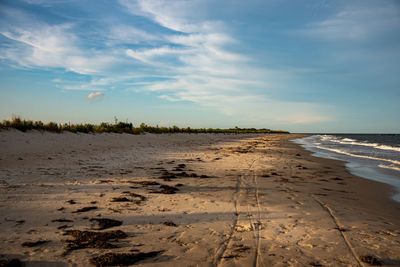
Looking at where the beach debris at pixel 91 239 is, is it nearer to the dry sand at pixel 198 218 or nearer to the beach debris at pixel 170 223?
the dry sand at pixel 198 218

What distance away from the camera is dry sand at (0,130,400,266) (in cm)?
304

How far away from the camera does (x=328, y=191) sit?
6.58 metres

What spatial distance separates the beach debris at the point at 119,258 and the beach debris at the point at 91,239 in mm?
280

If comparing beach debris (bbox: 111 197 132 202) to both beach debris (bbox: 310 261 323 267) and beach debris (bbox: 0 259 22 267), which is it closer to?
beach debris (bbox: 0 259 22 267)

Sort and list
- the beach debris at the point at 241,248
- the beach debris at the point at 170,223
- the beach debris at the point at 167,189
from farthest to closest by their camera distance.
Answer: the beach debris at the point at 167,189
the beach debris at the point at 170,223
the beach debris at the point at 241,248

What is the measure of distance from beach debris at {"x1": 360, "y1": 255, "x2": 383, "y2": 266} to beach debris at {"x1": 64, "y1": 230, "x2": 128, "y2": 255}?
339cm

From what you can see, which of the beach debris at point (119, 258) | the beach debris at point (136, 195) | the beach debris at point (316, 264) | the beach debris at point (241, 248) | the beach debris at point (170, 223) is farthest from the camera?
the beach debris at point (136, 195)

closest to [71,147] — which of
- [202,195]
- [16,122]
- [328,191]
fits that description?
[16,122]

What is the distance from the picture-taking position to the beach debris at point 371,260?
115 inches

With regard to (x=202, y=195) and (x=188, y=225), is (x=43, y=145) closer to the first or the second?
(x=202, y=195)

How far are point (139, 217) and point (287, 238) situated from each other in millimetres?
2604

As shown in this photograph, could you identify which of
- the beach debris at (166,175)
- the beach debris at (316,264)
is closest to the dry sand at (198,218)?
the beach debris at (316,264)

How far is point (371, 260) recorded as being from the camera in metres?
2.97

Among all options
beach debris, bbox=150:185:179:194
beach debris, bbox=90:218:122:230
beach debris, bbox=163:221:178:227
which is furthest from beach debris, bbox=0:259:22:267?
beach debris, bbox=150:185:179:194
